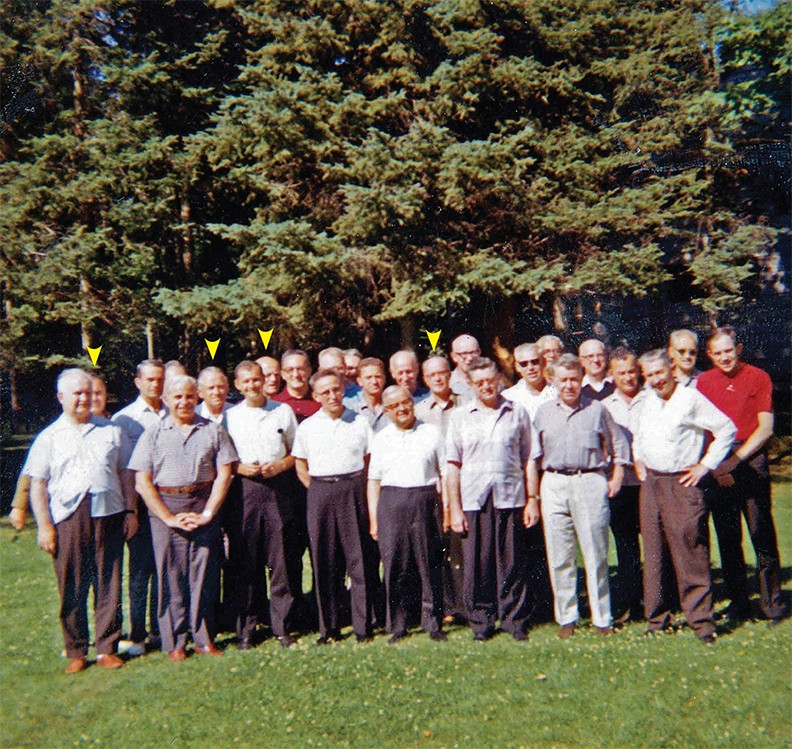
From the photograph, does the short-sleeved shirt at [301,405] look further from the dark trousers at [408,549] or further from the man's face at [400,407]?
the dark trousers at [408,549]

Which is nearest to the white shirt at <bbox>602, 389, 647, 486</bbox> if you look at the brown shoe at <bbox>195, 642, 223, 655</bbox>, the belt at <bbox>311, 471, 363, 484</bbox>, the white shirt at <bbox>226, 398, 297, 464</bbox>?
the belt at <bbox>311, 471, 363, 484</bbox>

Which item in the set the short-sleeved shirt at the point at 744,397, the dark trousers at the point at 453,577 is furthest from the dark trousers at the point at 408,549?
the short-sleeved shirt at the point at 744,397

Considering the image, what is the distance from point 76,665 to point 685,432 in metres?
4.19

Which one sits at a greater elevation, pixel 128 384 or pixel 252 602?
pixel 128 384

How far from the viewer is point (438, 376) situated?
19.3 feet

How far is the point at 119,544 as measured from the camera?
5.21 m

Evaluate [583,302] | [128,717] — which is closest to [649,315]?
[583,302]

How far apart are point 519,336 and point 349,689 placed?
12269 mm

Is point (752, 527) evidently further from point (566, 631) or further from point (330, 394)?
point (330, 394)

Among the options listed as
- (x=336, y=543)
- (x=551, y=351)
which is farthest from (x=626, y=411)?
(x=336, y=543)

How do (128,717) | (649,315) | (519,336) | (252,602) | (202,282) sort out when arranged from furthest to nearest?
(649,315), (519,336), (202,282), (252,602), (128,717)

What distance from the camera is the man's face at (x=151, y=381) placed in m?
5.77

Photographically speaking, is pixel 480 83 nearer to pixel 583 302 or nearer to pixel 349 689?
pixel 583 302

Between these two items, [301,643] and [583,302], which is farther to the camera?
[583,302]
